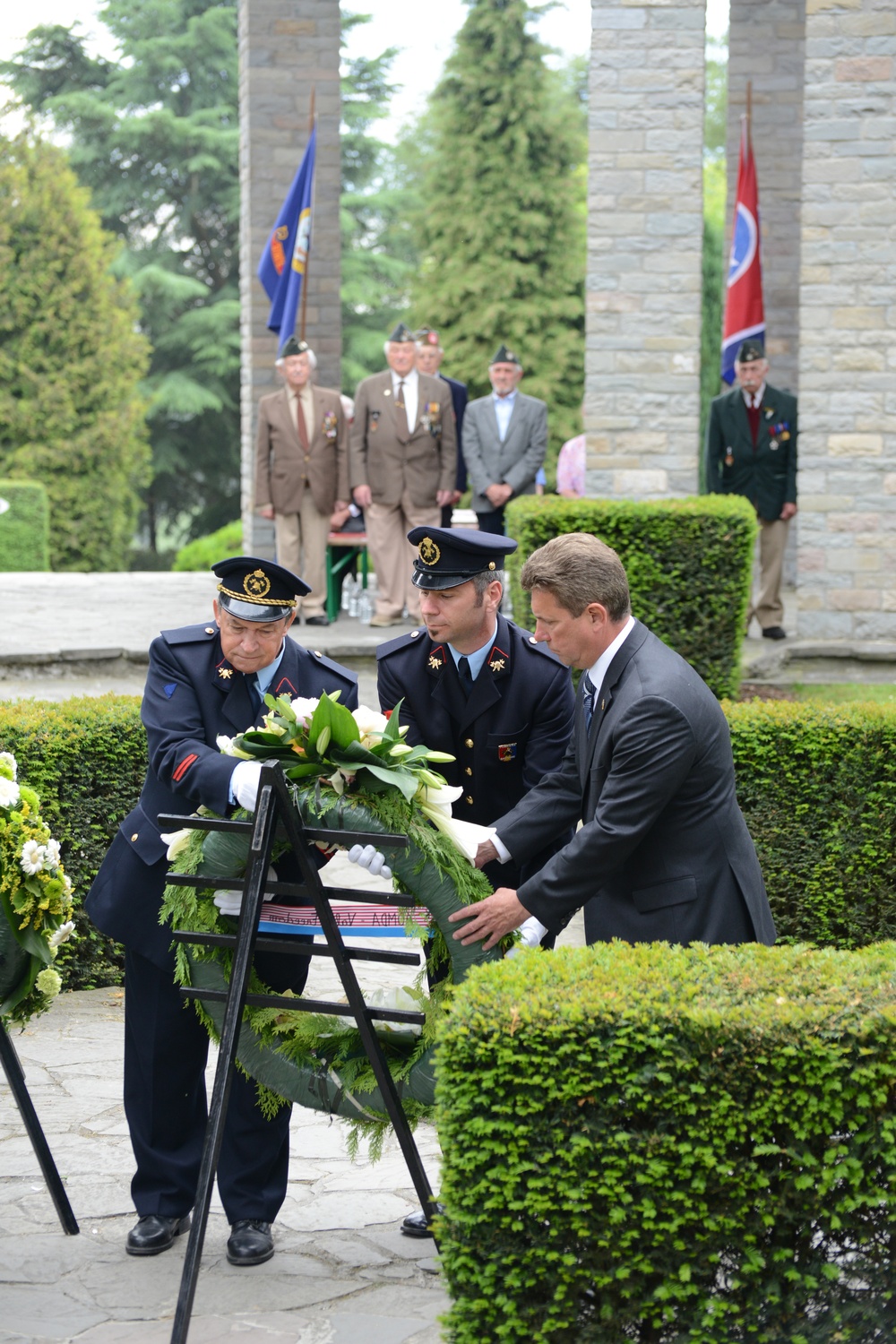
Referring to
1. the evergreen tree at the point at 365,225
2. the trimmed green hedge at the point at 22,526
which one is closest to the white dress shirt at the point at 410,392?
the trimmed green hedge at the point at 22,526

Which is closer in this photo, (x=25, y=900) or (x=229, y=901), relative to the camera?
(x=229, y=901)

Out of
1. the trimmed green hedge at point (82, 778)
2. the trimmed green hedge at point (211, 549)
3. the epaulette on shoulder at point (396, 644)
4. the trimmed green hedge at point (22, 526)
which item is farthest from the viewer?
the trimmed green hedge at point (211, 549)

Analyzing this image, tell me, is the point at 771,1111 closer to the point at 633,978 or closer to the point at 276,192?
the point at 633,978

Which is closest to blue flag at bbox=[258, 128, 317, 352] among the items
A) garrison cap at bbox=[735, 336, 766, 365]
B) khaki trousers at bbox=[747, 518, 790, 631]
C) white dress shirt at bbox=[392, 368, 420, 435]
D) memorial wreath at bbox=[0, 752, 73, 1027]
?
white dress shirt at bbox=[392, 368, 420, 435]

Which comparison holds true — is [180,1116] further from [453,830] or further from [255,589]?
[255,589]

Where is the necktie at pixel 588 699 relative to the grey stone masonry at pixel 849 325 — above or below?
below

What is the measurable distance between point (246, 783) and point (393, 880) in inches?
16.2

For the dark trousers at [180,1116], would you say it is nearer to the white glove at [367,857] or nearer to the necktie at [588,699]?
the white glove at [367,857]

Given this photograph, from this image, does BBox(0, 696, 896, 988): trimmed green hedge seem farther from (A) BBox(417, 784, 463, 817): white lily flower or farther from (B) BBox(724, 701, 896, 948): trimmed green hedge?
(A) BBox(417, 784, 463, 817): white lily flower

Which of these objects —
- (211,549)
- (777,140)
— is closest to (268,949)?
(777,140)

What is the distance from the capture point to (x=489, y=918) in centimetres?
352

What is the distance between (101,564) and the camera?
77.3 ft

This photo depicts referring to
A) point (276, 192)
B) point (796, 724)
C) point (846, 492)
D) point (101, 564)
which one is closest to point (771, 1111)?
point (796, 724)

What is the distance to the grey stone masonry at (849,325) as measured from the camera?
33.2 ft
